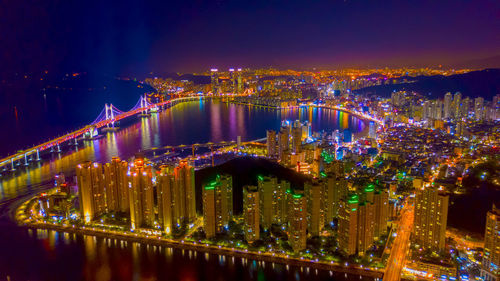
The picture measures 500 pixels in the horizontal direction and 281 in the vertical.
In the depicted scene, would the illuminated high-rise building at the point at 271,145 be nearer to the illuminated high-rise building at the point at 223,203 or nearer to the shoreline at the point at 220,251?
the illuminated high-rise building at the point at 223,203

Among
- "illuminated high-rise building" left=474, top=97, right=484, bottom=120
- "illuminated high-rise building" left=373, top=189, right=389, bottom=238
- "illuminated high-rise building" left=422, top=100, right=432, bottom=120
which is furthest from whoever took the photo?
"illuminated high-rise building" left=422, top=100, right=432, bottom=120

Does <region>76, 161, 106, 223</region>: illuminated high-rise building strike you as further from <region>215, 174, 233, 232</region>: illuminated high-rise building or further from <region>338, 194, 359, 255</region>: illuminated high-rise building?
<region>338, 194, 359, 255</region>: illuminated high-rise building

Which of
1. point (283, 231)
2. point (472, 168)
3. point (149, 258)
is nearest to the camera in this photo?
point (149, 258)

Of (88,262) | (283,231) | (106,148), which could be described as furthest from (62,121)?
(283,231)

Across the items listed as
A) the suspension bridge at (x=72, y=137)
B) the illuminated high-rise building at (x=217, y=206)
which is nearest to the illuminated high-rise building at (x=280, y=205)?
the illuminated high-rise building at (x=217, y=206)

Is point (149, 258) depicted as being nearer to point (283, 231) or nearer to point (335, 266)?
point (283, 231)

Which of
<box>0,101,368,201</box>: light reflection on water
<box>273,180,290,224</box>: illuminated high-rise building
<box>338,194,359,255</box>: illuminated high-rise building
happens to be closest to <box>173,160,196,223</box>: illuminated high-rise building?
<box>273,180,290,224</box>: illuminated high-rise building

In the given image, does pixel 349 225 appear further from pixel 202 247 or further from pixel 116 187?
pixel 116 187
